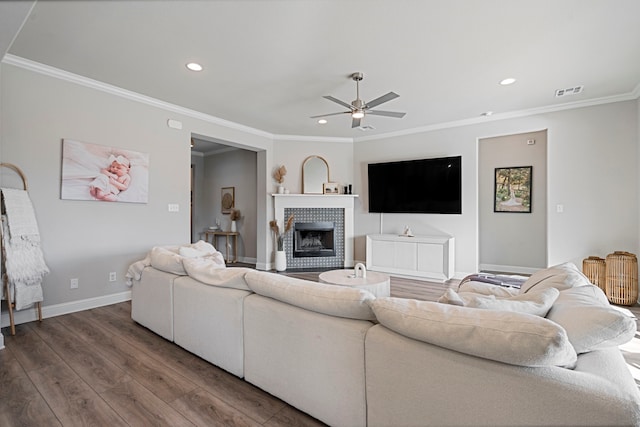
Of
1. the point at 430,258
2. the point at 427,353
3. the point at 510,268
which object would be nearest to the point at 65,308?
the point at 427,353

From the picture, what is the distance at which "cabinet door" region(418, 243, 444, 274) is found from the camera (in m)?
5.00

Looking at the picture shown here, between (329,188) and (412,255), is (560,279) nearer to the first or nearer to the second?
(412,255)

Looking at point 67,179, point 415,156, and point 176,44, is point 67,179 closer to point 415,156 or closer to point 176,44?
point 176,44

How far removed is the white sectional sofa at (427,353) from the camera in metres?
0.98

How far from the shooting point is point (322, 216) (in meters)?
6.21

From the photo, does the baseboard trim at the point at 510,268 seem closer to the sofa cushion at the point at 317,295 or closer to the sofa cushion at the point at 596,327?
the sofa cushion at the point at 596,327

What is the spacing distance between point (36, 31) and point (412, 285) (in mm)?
5159

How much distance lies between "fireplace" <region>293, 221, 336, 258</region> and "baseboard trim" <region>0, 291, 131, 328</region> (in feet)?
10.0

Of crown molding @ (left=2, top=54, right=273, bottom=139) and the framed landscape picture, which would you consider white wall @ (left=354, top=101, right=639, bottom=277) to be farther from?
crown molding @ (left=2, top=54, right=273, bottom=139)

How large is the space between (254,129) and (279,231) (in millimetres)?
1997

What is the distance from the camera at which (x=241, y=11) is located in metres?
2.29

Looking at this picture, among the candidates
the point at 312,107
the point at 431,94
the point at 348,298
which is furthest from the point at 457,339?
the point at 312,107

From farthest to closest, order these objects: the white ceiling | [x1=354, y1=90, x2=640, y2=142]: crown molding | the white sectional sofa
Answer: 1. [x1=354, y1=90, x2=640, y2=142]: crown molding
2. the white ceiling
3. the white sectional sofa

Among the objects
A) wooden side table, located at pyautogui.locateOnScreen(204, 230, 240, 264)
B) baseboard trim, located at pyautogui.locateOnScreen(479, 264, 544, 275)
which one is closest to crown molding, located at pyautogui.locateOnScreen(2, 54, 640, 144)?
wooden side table, located at pyautogui.locateOnScreen(204, 230, 240, 264)
